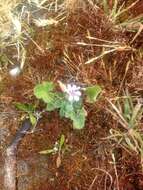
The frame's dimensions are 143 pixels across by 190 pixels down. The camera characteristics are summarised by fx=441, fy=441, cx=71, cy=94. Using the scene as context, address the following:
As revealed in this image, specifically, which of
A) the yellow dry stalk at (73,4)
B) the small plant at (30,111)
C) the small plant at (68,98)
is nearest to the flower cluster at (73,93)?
the small plant at (68,98)

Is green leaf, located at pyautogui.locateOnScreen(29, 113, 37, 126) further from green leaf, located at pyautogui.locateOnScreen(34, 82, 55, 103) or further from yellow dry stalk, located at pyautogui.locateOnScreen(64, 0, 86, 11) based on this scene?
yellow dry stalk, located at pyautogui.locateOnScreen(64, 0, 86, 11)

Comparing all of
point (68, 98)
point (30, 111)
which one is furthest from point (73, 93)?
point (30, 111)

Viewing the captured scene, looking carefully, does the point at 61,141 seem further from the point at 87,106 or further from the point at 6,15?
the point at 6,15

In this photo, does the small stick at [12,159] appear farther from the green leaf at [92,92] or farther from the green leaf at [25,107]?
the green leaf at [92,92]

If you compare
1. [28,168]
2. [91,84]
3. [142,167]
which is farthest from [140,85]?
[28,168]

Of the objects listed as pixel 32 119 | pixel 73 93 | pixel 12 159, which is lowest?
pixel 12 159

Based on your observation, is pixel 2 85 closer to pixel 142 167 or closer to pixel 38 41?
pixel 38 41

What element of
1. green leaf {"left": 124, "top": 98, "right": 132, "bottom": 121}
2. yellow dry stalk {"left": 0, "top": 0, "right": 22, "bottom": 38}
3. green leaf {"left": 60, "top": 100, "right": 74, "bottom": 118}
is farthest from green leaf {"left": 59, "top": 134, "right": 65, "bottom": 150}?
yellow dry stalk {"left": 0, "top": 0, "right": 22, "bottom": 38}
